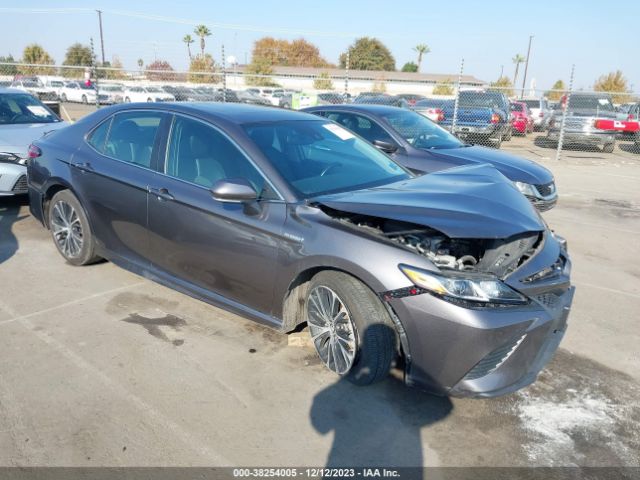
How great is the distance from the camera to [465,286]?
8.95ft

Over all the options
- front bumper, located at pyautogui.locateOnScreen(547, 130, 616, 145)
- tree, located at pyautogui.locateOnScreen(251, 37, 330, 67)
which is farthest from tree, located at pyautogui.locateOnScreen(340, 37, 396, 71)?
front bumper, located at pyautogui.locateOnScreen(547, 130, 616, 145)

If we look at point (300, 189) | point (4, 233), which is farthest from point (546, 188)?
point (4, 233)

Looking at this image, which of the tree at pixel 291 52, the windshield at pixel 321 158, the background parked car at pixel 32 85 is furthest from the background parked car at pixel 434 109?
the tree at pixel 291 52

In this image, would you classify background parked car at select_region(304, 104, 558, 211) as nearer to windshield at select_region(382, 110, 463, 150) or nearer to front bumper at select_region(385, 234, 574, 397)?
windshield at select_region(382, 110, 463, 150)

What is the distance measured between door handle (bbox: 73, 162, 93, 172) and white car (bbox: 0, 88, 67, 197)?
2.26 meters

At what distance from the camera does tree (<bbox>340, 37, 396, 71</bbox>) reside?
8694 cm

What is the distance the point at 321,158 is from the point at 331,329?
52.4 inches

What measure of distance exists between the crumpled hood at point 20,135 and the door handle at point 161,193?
3.53 metres

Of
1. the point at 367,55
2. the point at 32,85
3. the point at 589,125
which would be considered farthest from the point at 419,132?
the point at 367,55

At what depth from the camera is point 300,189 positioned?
134 inches

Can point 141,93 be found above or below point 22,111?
below

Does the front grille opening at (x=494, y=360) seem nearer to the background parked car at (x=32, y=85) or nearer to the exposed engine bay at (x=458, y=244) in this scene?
the exposed engine bay at (x=458, y=244)

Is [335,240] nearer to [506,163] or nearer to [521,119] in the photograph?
[506,163]

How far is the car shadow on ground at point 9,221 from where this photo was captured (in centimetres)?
544
